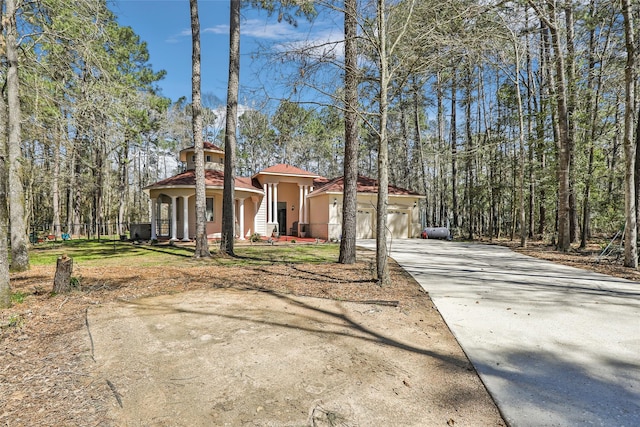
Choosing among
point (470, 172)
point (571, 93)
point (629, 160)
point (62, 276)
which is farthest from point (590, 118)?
point (62, 276)

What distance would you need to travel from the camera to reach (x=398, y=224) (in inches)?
793

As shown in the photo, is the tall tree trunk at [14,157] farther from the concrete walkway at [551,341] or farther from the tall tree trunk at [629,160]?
the tall tree trunk at [629,160]

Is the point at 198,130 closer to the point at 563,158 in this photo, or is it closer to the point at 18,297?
the point at 18,297

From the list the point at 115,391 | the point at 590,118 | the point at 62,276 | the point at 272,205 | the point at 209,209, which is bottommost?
the point at 115,391

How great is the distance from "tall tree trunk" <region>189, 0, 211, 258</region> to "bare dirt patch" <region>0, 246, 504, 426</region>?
4.69 m

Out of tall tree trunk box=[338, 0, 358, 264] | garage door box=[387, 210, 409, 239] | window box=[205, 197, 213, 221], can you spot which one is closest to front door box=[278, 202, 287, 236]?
window box=[205, 197, 213, 221]

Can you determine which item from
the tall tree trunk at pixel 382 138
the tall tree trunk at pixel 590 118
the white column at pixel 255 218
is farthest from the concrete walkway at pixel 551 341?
the white column at pixel 255 218

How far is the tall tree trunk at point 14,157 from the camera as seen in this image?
6992 millimetres

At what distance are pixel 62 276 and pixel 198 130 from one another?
5673 mm

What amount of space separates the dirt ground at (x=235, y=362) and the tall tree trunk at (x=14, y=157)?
2980mm

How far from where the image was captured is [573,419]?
220 centimetres

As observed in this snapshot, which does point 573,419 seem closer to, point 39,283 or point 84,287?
point 84,287

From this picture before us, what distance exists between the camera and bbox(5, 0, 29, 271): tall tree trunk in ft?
22.9

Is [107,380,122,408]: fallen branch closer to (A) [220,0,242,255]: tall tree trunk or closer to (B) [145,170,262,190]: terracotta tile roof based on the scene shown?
(A) [220,0,242,255]: tall tree trunk
